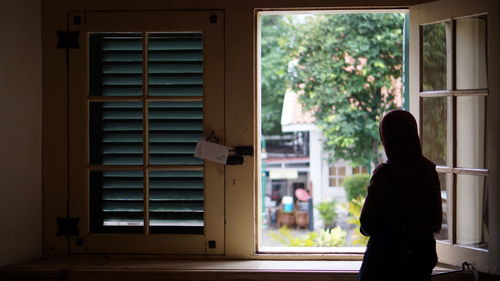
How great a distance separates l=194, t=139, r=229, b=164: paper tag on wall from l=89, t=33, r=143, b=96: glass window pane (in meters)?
0.47

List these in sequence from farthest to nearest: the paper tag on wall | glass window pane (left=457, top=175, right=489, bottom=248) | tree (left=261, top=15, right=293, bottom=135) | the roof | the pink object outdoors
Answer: the pink object outdoors < the roof < tree (left=261, top=15, right=293, bottom=135) < the paper tag on wall < glass window pane (left=457, top=175, right=489, bottom=248)

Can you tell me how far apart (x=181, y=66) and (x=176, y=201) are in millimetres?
775

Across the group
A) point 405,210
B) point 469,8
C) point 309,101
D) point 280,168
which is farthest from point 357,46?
point 405,210

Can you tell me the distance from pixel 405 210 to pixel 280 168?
1052cm

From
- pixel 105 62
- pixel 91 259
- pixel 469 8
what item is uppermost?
pixel 469 8

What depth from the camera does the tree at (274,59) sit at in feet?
35.1

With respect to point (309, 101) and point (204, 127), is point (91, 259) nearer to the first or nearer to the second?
point (204, 127)

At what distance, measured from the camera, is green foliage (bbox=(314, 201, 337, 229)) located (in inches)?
426

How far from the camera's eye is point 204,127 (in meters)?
3.25

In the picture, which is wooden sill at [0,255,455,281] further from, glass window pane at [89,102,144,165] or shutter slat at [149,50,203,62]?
shutter slat at [149,50,203,62]

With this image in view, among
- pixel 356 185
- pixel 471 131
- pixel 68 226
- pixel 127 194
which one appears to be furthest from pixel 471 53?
pixel 356 185

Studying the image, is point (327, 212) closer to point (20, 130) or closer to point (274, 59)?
point (274, 59)

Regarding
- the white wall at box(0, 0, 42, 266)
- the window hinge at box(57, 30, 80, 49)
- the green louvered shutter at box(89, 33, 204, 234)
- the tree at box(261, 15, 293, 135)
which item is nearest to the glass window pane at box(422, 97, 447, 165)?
the green louvered shutter at box(89, 33, 204, 234)

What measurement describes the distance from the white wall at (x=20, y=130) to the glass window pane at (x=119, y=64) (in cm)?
34
